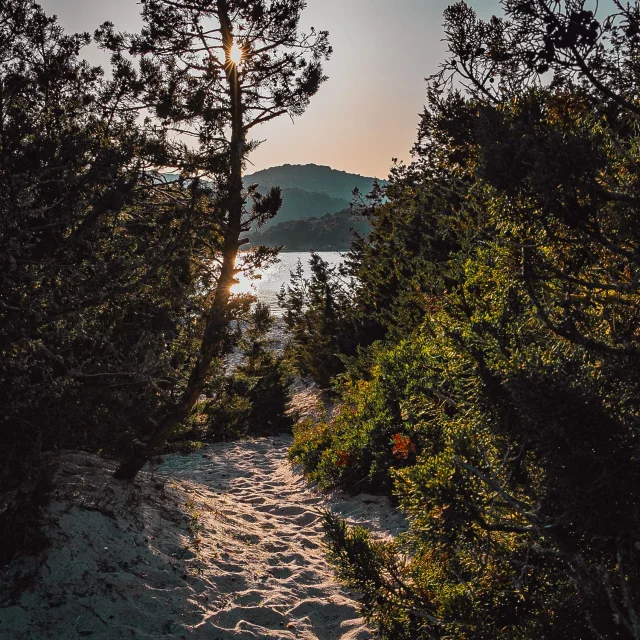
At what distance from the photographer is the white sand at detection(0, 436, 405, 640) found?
11.4 feet

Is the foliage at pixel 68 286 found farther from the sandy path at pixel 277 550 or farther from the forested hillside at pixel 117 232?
the sandy path at pixel 277 550

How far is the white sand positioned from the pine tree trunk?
480 mm

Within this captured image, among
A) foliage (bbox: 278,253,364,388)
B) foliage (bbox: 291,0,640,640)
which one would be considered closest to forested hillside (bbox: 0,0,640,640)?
foliage (bbox: 291,0,640,640)

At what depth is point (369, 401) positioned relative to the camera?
8.12 metres

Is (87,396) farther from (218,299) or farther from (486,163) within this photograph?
(486,163)

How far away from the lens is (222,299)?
6461mm

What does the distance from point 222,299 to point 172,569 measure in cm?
325

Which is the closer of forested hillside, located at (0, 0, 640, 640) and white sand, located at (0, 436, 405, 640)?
forested hillside, located at (0, 0, 640, 640)

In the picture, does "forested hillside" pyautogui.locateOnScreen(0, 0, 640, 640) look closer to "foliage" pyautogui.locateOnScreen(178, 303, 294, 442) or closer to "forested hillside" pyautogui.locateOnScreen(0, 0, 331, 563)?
"forested hillside" pyautogui.locateOnScreen(0, 0, 331, 563)

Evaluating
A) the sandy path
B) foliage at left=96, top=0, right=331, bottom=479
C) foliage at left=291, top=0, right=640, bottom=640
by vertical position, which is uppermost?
foliage at left=96, top=0, right=331, bottom=479

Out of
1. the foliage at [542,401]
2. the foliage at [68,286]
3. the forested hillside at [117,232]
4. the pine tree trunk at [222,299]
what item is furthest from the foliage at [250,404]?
the foliage at [542,401]

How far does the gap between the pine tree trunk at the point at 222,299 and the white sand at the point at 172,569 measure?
480 mm

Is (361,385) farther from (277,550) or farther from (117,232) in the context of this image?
(117,232)

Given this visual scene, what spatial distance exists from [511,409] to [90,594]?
11.3 ft
